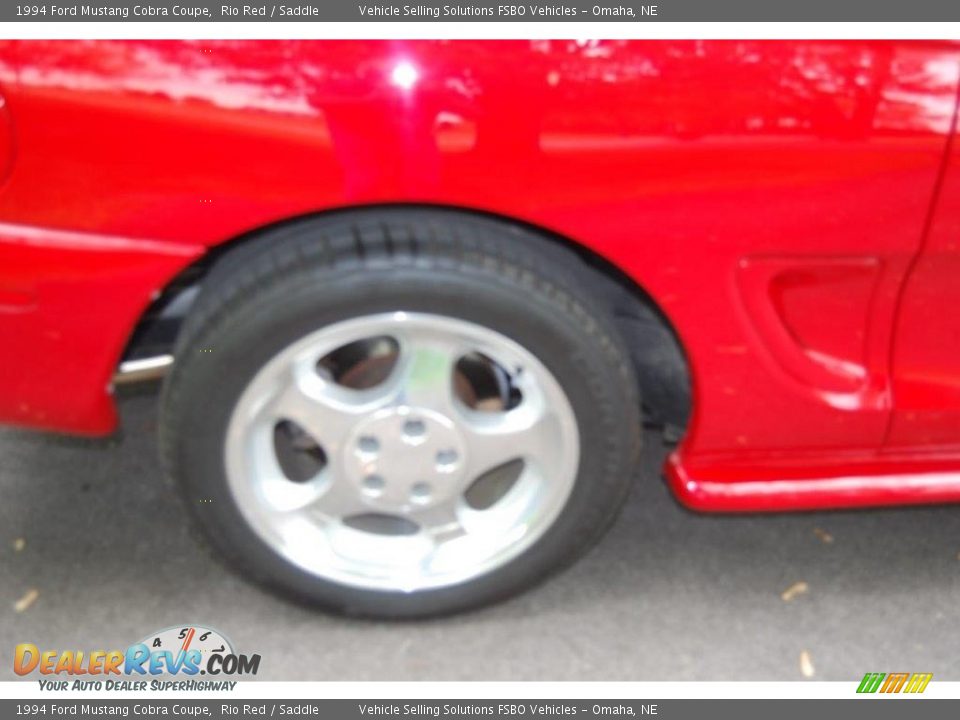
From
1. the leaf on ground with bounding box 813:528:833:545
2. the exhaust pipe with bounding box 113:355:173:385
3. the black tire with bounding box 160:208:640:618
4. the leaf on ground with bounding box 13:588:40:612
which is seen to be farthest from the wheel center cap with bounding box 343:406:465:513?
the leaf on ground with bounding box 813:528:833:545

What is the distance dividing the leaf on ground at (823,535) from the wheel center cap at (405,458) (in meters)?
0.85

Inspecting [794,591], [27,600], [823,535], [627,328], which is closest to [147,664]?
[27,600]

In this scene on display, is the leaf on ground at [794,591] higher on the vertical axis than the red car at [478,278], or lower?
lower

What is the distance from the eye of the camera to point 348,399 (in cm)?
179

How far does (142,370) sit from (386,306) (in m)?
0.50

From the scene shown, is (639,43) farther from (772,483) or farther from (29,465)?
(29,465)

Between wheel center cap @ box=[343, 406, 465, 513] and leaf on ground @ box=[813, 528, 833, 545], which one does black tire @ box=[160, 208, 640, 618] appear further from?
leaf on ground @ box=[813, 528, 833, 545]

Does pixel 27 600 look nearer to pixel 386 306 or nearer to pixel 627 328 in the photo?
pixel 386 306

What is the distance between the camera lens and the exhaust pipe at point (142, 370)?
1.82 m

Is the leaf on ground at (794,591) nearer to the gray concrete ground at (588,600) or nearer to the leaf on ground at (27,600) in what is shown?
the gray concrete ground at (588,600)

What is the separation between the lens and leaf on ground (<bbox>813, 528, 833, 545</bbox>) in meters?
2.22

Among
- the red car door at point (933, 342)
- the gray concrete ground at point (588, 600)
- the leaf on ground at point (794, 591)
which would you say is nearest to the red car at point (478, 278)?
the red car door at point (933, 342)

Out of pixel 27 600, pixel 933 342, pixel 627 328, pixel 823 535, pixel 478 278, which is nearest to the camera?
pixel 478 278

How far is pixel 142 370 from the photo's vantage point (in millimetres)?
1831
